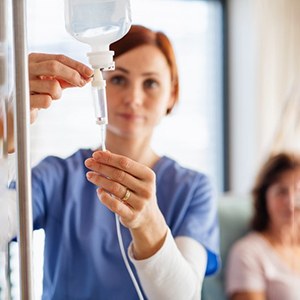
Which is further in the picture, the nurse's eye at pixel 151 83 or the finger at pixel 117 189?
the nurse's eye at pixel 151 83

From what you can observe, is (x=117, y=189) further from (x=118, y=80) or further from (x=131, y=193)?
(x=118, y=80)

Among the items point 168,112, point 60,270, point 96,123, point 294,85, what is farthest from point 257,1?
point 60,270

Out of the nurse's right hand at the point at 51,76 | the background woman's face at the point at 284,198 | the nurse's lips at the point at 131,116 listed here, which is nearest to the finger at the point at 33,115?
the nurse's right hand at the point at 51,76

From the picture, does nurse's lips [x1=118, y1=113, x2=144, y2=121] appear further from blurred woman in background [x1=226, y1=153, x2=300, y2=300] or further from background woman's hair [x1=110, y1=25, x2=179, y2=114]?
blurred woman in background [x1=226, y1=153, x2=300, y2=300]

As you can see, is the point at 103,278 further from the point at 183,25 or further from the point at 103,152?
the point at 183,25

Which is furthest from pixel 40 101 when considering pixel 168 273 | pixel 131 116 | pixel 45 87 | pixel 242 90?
pixel 242 90

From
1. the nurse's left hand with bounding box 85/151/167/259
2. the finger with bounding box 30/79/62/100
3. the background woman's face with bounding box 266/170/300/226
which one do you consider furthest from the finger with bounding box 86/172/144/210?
the background woman's face with bounding box 266/170/300/226

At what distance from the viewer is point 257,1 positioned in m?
1.13

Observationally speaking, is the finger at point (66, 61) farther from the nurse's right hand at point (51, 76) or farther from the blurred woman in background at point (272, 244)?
the blurred woman in background at point (272, 244)

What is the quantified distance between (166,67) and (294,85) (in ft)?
1.45

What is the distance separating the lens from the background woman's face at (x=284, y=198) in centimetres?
110

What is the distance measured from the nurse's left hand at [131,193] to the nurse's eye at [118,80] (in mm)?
92

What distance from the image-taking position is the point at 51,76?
67 cm

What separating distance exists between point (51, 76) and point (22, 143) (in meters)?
0.10
